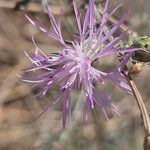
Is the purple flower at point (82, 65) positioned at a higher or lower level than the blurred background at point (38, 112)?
lower

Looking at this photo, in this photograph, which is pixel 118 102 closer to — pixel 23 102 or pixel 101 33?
pixel 23 102

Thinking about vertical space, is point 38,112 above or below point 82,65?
above

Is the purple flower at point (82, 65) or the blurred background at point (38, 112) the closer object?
the purple flower at point (82, 65)

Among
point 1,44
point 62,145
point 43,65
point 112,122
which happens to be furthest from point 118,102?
point 43,65

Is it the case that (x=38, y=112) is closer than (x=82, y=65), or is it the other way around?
(x=82, y=65)
